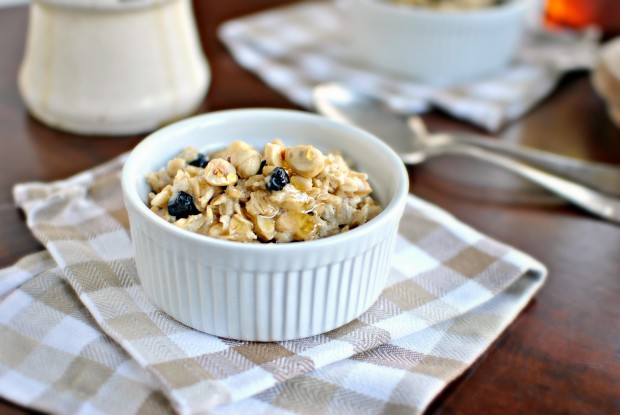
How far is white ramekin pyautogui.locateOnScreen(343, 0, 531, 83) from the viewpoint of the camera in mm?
1068

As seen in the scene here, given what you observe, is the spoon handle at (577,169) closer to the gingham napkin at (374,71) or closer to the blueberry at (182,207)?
the gingham napkin at (374,71)

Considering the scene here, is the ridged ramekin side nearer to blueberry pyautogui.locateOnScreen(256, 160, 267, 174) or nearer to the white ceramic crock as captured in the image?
blueberry pyautogui.locateOnScreen(256, 160, 267, 174)

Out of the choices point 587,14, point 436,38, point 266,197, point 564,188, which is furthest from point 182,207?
point 587,14

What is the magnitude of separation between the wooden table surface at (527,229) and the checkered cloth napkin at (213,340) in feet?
0.08

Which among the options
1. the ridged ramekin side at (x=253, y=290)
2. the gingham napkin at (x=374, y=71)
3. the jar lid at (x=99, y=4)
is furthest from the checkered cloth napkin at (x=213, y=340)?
the gingham napkin at (x=374, y=71)

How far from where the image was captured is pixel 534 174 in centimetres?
85

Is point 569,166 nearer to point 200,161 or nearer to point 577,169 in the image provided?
point 577,169

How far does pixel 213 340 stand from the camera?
22.5 inches

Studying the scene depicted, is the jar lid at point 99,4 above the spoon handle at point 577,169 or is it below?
above

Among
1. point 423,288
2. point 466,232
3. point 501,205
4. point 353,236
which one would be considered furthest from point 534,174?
point 353,236

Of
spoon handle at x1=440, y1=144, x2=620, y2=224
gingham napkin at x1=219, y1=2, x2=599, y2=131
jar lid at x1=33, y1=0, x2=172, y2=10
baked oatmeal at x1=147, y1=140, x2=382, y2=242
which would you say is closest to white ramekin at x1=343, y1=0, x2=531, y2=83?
gingham napkin at x1=219, y1=2, x2=599, y2=131

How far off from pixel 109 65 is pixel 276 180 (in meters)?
0.41

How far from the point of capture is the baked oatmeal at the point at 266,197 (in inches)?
22.5

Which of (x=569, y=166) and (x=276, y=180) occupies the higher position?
(x=276, y=180)
